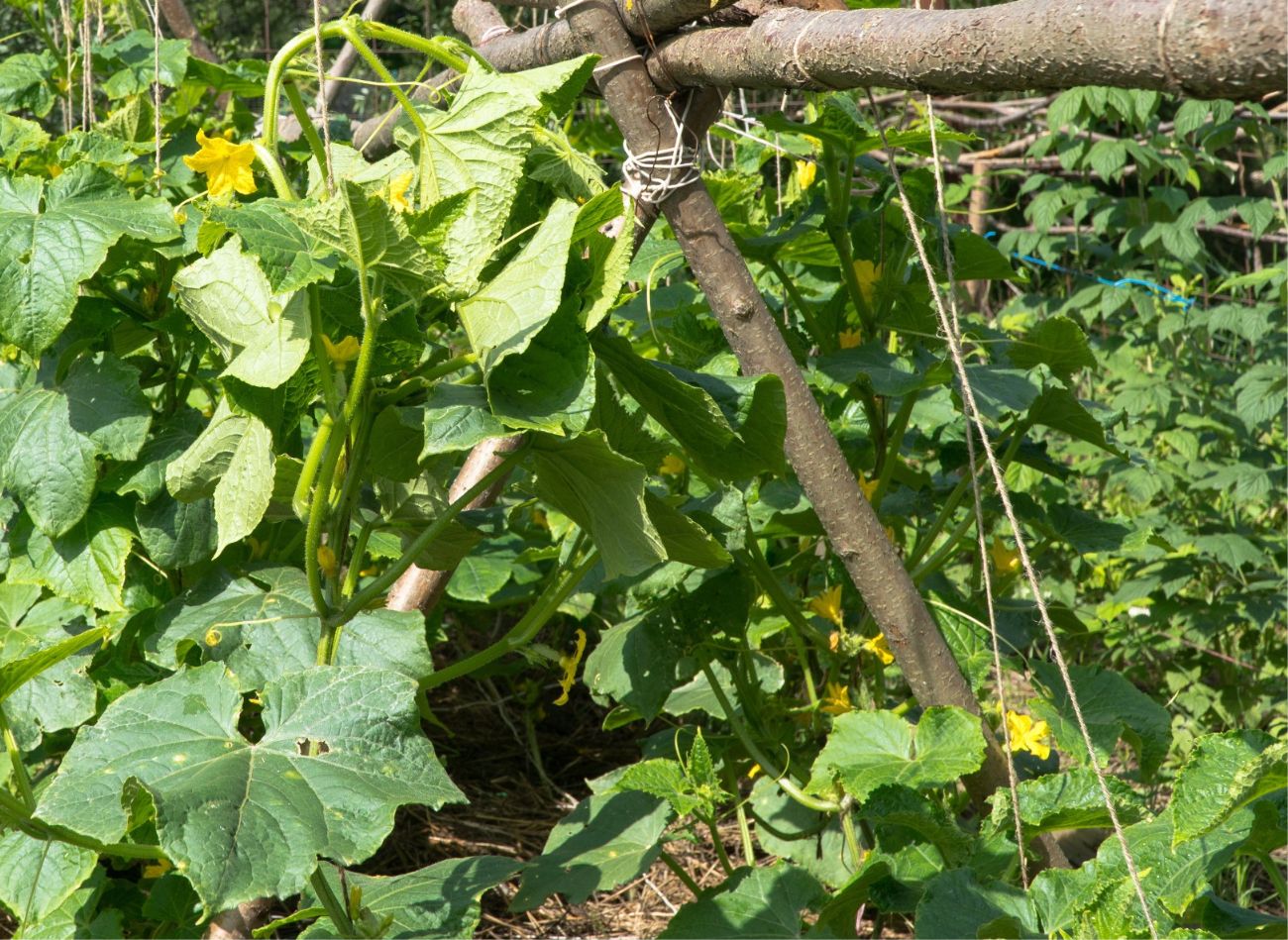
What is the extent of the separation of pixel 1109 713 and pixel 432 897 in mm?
818

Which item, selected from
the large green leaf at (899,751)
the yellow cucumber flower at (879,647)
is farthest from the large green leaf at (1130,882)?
the yellow cucumber flower at (879,647)

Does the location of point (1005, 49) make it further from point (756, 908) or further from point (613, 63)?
point (756, 908)

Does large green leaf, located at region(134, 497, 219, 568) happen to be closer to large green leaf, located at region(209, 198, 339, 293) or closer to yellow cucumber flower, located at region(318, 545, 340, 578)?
yellow cucumber flower, located at region(318, 545, 340, 578)

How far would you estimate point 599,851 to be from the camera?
1458mm

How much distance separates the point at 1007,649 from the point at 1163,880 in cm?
76

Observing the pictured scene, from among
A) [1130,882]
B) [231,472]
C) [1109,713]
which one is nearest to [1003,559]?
[1109,713]

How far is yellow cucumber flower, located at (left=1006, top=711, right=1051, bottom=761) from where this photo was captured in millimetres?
1321

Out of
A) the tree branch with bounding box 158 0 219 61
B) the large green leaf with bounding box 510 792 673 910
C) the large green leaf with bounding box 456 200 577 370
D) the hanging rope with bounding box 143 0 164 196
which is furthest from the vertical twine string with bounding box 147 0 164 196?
the tree branch with bounding box 158 0 219 61

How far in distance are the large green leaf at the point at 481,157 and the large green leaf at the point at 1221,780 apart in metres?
0.68

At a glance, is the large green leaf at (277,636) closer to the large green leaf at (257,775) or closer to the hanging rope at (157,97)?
the large green leaf at (257,775)

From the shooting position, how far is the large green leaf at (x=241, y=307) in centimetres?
88

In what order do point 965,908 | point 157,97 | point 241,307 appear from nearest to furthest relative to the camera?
point 241,307, point 965,908, point 157,97

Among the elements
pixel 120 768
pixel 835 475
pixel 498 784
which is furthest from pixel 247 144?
pixel 498 784

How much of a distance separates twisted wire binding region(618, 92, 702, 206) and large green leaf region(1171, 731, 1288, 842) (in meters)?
0.68
